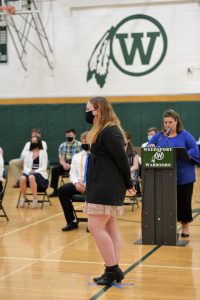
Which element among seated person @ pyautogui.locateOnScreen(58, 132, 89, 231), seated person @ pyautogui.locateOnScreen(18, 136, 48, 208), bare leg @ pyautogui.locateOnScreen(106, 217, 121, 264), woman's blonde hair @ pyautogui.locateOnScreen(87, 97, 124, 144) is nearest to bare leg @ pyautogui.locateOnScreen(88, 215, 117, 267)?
bare leg @ pyautogui.locateOnScreen(106, 217, 121, 264)

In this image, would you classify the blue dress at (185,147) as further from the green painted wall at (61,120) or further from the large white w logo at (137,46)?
the large white w logo at (137,46)

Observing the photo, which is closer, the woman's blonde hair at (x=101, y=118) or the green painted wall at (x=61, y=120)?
the woman's blonde hair at (x=101, y=118)

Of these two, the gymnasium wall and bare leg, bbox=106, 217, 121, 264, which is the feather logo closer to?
the gymnasium wall

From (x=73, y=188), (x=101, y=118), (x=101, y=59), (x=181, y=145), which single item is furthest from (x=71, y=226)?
(x=101, y=59)

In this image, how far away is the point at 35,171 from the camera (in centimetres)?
1091

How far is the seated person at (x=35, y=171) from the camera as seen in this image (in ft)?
35.5

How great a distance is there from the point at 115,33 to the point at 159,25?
1.46m

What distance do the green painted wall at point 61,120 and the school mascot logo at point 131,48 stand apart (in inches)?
46.9

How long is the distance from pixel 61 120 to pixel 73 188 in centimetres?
1092

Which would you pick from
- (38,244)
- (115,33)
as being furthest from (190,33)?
(38,244)

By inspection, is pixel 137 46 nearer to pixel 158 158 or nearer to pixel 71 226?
pixel 71 226

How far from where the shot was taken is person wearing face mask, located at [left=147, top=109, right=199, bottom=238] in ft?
23.4

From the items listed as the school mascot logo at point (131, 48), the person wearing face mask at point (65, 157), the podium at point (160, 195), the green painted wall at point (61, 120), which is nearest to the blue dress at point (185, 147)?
the podium at point (160, 195)

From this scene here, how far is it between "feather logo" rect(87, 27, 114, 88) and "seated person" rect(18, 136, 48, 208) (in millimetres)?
8076
